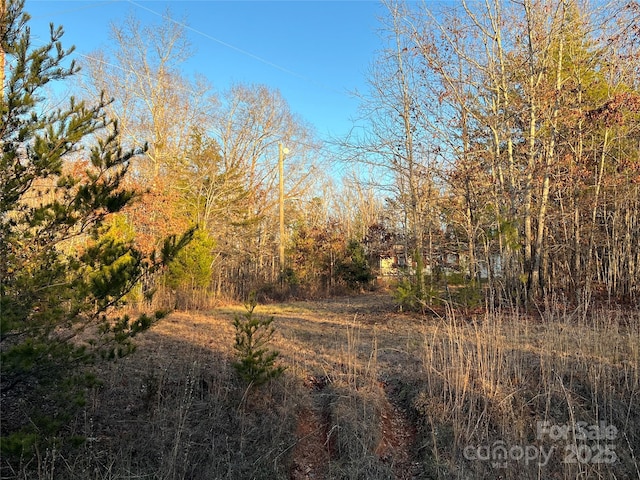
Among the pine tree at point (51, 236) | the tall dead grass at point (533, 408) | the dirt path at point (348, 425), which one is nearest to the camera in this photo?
the pine tree at point (51, 236)

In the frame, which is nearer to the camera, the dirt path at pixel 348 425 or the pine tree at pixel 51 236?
the pine tree at pixel 51 236

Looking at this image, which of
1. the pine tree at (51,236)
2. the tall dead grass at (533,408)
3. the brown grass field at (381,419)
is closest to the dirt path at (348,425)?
the brown grass field at (381,419)

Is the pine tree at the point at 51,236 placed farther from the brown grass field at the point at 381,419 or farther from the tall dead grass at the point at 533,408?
the tall dead grass at the point at 533,408

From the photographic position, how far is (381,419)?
363cm

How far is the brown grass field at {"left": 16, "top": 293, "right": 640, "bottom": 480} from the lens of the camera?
2965 millimetres

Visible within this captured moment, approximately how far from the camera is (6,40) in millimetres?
2678

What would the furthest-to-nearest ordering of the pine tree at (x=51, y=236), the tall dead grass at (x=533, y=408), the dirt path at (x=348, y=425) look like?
the dirt path at (x=348, y=425)
the tall dead grass at (x=533, y=408)
the pine tree at (x=51, y=236)

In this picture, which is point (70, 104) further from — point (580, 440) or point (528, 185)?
point (528, 185)

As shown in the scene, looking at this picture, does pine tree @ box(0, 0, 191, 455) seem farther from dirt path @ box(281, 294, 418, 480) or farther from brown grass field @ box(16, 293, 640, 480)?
dirt path @ box(281, 294, 418, 480)

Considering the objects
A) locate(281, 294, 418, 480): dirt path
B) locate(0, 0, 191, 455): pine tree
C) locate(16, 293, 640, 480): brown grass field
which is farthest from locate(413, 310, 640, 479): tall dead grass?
locate(0, 0, 191, 455): pine tree

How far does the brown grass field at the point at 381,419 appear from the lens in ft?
9.73

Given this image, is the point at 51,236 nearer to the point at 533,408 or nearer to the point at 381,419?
the point at 381,419

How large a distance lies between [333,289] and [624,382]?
43.3 ft

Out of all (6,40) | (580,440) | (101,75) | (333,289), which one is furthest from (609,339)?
(101,75)
